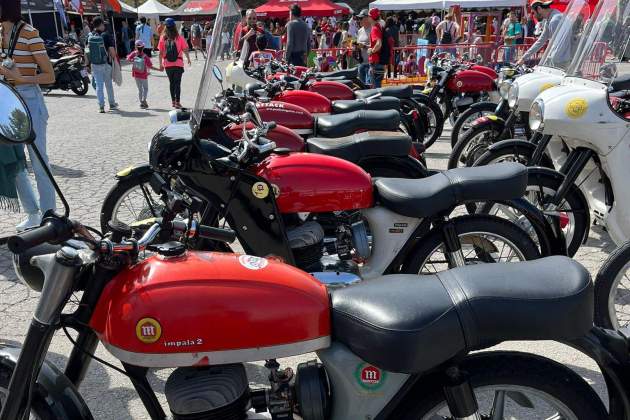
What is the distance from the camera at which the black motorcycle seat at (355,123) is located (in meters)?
4.97

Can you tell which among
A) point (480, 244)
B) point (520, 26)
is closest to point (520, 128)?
point (480, 244)

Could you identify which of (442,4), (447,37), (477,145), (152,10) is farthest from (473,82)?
(152,10)

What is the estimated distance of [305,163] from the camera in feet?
10.8

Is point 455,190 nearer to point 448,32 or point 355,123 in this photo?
point 355,123

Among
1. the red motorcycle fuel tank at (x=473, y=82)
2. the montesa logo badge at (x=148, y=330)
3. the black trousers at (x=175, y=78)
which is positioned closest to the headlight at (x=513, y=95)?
the red motorcycle fuel tank at (x=473, y=82)

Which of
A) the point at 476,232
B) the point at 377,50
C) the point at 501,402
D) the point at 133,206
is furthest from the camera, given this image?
the point at 377,50

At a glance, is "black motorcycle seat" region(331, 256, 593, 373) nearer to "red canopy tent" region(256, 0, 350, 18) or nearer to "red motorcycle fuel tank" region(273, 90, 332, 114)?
"red motorcycle fuel tank" region(273, 90, 332, 114)

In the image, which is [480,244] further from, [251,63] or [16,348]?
[251,63]

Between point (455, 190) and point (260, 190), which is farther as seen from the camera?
point (260, 190)

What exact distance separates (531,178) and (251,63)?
213 inches

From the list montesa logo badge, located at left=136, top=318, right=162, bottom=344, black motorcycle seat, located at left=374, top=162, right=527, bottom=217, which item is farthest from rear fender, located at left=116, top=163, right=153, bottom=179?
montesa logo badge, located at left=136, top=318, right=162, bottom=344

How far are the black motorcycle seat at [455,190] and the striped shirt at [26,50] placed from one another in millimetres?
3164

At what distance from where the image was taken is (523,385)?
1600mm

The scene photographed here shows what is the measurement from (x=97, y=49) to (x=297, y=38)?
377cm
